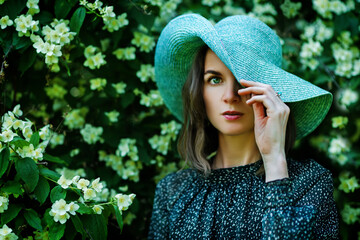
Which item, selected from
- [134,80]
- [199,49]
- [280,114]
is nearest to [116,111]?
[134,80]

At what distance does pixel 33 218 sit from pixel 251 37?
1.17 meters

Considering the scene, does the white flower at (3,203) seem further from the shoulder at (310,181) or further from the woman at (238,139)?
the shoulder at (310,181)

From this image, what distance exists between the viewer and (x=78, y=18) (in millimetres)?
1833

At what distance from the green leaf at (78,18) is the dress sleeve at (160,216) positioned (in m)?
0.91

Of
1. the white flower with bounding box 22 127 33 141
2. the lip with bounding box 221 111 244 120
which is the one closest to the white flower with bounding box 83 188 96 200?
the white flower with bounding box 22 127 33 141

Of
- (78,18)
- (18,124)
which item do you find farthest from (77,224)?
(78,18)

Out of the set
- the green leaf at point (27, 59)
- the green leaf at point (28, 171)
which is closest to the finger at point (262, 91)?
the green leaf at point (28, 171)

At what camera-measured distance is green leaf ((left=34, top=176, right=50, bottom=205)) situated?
1496 mm

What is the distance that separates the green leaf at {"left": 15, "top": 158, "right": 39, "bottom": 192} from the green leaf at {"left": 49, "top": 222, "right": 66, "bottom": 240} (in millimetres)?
155

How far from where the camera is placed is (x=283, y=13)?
2.61 m

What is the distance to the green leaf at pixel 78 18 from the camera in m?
1.83

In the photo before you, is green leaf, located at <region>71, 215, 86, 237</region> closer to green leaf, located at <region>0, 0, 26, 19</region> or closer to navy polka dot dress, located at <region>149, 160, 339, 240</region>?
navy polka dot dress, located at <region>149, 160, 339, 240</region>

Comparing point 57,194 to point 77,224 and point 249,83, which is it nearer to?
point 77,224

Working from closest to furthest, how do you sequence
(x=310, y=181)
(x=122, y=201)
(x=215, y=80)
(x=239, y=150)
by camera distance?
(x=122, y=201), (x=310, y=181), (x=215, y=80), (x=239, y=150)
